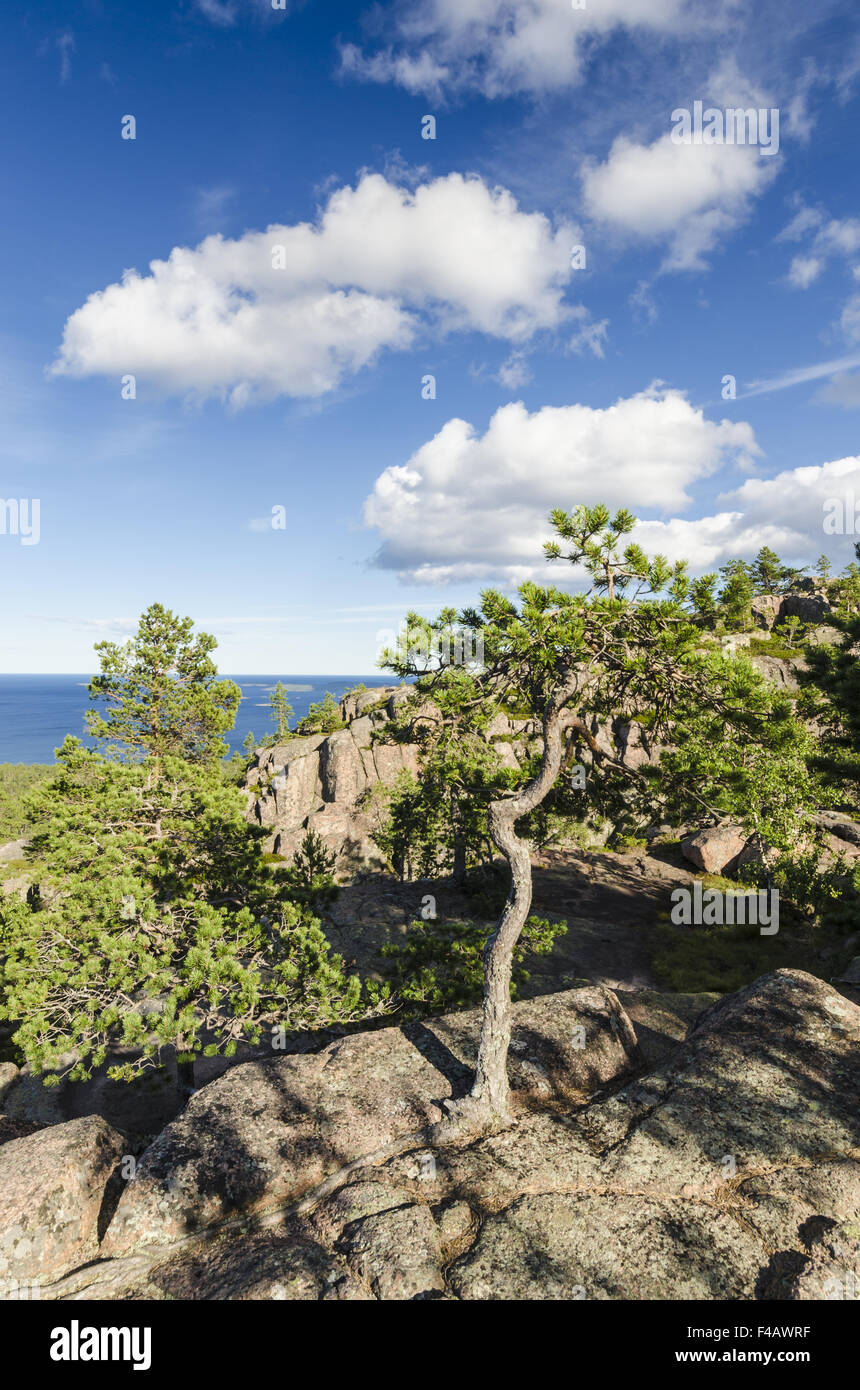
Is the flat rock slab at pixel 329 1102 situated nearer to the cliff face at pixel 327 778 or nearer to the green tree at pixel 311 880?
the green tree at pixel 311 880

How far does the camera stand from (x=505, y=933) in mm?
10000

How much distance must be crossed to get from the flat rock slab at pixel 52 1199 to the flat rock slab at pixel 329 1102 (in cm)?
49

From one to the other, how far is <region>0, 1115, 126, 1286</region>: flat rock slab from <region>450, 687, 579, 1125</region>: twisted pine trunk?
5.40m

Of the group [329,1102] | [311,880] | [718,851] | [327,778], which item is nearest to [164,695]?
[311,880]

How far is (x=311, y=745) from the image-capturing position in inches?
2704

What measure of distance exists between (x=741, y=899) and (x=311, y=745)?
49.4 meters

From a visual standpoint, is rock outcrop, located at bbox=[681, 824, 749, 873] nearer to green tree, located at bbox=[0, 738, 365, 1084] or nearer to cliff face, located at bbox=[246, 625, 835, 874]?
cliff face, located at bbox=[246, 625, 835, 874]

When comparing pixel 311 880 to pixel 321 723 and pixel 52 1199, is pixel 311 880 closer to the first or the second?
pixel 52 1199

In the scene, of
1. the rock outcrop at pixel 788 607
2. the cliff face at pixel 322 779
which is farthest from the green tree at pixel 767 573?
the cliff face at pixel 322 779

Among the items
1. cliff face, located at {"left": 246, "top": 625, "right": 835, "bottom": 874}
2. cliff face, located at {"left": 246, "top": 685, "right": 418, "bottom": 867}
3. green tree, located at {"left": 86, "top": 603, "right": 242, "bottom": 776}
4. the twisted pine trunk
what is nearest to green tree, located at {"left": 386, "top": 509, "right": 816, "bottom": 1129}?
the twisted pine trunk

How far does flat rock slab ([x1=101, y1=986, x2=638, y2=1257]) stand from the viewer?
314 inches

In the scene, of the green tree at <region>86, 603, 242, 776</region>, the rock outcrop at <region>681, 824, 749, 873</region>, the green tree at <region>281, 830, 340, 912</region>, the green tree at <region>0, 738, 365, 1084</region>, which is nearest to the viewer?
the green tree at <region>0, 738, 365, 1084</region>

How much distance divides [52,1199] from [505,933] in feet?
24.0
